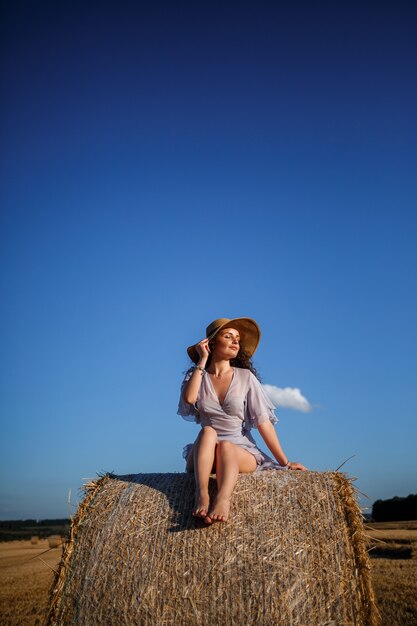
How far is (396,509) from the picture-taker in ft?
77.3

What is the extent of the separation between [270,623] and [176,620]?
0.61 metres

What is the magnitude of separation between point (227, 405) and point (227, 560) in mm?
1411

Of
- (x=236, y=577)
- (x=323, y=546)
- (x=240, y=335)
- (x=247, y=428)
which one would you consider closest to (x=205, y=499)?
(x=236, y=577)

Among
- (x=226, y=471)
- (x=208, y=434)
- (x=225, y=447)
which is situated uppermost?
(x=208, y=434)

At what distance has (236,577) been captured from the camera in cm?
381

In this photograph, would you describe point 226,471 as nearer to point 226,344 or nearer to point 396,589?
point 226,344

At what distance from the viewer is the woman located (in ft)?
14.3

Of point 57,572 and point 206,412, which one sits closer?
point 57,572

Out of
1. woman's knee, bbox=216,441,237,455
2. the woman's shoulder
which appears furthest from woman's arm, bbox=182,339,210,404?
woman's knee, bbox=216,441,237,455

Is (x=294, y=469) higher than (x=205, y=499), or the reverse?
(x=294, y=469)

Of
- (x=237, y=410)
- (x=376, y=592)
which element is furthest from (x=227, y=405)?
(x=376, y=592)

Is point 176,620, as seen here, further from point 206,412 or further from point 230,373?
point 230,373

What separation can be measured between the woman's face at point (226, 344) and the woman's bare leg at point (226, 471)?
96 centimetres

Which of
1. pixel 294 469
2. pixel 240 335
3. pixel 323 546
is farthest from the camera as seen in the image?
pixel 240 335
